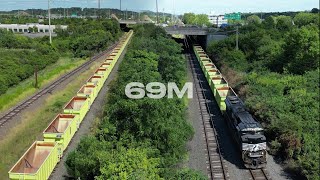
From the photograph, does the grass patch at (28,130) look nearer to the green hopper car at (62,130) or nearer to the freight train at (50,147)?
the green hopper car at (62,130)

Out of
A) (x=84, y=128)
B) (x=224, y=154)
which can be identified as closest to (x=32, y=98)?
(x=84, y=128)

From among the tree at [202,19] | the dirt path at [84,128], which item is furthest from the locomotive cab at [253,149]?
the tree at [202,19]

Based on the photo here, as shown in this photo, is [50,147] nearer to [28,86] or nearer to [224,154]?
[224,154]

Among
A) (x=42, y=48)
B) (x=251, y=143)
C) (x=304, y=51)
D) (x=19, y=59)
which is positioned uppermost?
(x=304, y=51)

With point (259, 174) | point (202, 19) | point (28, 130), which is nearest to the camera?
point (259, 174)

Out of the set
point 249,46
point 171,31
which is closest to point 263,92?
point 249,46

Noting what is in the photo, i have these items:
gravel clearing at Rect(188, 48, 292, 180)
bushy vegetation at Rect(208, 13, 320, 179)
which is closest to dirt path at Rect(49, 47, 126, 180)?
gravel clearing at Rect(188, 48, 292, 180)
